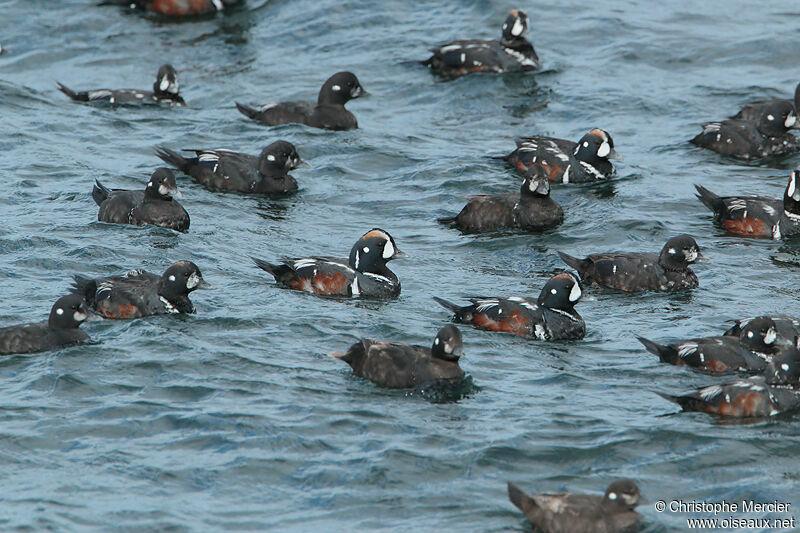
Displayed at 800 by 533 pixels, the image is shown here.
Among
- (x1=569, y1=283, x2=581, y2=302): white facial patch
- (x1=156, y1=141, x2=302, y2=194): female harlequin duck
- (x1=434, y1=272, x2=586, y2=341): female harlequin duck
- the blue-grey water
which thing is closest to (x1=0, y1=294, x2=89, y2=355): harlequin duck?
the blue-grey water

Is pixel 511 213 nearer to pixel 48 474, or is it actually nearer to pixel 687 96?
pixel 687 96

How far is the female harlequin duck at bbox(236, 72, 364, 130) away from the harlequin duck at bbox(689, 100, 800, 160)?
568 centimetres

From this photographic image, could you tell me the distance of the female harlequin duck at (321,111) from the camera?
19141 mm

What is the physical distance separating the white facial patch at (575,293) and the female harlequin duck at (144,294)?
3.82 meters

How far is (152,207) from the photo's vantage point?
14.6 metres

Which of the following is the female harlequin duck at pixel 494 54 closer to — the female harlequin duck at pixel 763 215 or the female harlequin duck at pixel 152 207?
the female harlequin duck at pixel 763 215

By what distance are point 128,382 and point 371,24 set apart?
1491cm

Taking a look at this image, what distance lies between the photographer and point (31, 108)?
1991cm

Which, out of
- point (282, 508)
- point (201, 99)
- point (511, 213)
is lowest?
point (282, 508)

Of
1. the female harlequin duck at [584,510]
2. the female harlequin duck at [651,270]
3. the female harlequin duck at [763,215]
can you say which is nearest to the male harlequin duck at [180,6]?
the female harlequin duck at [763,215]

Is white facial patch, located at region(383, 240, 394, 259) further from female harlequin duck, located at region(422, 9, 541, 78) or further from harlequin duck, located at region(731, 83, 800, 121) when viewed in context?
female harlequin duck, located at region(422, 9, 541, 78)

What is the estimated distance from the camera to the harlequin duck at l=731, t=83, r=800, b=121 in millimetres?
18406

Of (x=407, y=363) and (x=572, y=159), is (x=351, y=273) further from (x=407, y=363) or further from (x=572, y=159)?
(x=572, y=159)

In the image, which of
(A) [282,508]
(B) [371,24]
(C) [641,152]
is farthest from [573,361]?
(B) [371,24]
